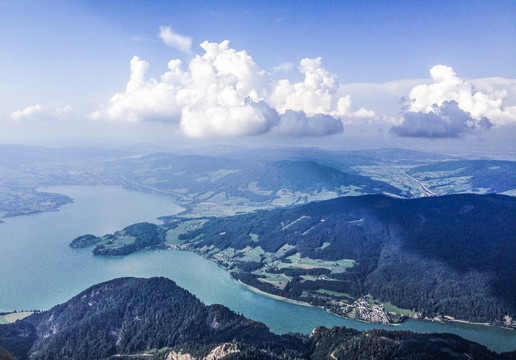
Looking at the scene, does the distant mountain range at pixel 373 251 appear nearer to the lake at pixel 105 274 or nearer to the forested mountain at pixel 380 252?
the forested mountain at pixel 380 252

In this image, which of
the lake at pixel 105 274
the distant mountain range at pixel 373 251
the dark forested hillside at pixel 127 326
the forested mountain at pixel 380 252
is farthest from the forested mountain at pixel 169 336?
the forested mountain at pixel 380 252

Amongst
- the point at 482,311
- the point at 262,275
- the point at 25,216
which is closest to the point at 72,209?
the point at 25,216

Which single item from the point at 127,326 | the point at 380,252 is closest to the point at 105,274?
the point at 127,326

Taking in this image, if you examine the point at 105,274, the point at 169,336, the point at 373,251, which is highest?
the point at 169,336

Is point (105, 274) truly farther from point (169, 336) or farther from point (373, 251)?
point (373, 251)

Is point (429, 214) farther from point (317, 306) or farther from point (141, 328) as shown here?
point (141, 328)
